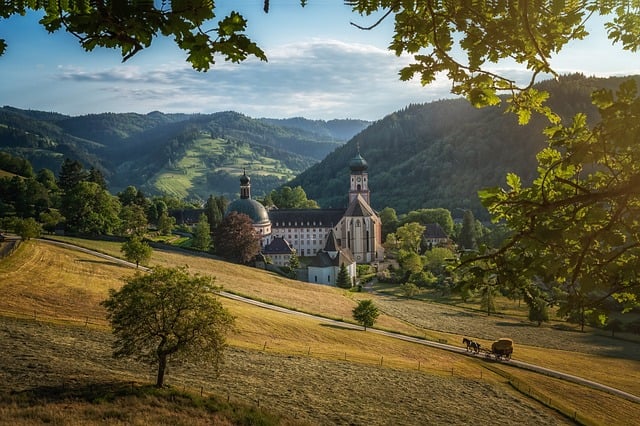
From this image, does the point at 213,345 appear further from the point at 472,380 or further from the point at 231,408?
the point at 472,380

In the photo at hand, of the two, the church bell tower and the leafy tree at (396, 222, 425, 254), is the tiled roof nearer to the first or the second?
the leafy tree at (396, 222, 425, 254)

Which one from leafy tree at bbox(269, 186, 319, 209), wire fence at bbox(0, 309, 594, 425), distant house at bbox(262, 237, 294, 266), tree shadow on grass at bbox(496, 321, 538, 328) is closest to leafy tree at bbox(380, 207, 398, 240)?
leafy tree at bbox(269, 186, 319, 209)

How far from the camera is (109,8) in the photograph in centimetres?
449

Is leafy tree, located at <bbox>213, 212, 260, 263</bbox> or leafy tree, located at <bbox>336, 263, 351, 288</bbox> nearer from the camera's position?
leafy tree, located at <bbox>336, 263, 351, 288</bbox>

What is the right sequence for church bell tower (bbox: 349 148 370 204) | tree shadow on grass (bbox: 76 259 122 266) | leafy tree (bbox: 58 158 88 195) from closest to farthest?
tree shadow on grass (bbox: 76 259 122 266) → leafy tree (bbox: 58 158 88 195) → church bell tower (bbox: 349 148 370 204)

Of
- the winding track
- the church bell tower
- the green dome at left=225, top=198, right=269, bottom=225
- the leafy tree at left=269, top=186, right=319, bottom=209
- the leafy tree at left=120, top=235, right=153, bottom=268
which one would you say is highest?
the church bell tower

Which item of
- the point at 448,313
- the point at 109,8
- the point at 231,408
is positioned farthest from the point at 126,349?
the point at 448,313

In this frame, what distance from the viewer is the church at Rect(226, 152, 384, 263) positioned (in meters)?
112

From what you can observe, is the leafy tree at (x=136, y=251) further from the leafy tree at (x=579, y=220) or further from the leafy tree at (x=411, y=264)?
the leafy tree at (x=579, y=220)

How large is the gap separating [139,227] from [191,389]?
2971 inches

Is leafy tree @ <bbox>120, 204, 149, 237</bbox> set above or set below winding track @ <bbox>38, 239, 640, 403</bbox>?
above

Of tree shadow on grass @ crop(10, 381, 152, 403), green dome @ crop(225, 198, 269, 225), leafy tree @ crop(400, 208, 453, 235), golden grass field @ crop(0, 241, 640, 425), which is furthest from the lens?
leafy tree @ crop(400, 208, 453, 235)

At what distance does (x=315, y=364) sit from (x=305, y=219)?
80.6 m

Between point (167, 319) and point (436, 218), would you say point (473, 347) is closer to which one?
point (167, 319)
